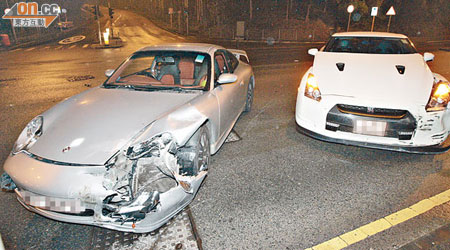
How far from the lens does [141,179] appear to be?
2.29 metres

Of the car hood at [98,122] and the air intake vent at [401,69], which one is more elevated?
the air intake vent at [401,69]

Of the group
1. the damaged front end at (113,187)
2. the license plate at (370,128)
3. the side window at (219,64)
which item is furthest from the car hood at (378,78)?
the damaged front end at (113,187)

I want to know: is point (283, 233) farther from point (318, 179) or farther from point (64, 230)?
point (64, 230)

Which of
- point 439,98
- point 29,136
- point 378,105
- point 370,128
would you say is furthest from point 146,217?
point 439,98

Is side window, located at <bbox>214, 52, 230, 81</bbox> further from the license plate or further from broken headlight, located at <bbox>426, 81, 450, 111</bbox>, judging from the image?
broken headlight, located at <bbox>426, 81, 450, 111</bbox>

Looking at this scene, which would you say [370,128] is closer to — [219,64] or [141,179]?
[219,64]

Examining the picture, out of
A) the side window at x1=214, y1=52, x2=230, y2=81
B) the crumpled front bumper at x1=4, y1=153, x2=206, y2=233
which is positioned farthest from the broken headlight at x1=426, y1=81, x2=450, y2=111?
the crumpled front bumper at x1=4, y1=153, x2=206, y2=233

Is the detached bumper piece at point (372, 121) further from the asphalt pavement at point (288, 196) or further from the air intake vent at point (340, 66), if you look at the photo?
the air intake vent at point (340, 66)

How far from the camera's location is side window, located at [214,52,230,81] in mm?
3829

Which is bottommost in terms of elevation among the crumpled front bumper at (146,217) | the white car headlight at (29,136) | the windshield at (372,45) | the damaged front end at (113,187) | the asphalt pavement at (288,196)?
the asphalt pavement at (288,196)

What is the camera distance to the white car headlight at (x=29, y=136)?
102 inches

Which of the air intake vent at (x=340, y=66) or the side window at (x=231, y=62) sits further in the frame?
the side window at (x=231, y=62)

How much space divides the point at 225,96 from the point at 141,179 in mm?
1771

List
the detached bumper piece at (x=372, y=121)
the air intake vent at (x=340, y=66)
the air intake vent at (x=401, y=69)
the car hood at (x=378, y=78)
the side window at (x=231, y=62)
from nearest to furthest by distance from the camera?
the detached bumper piece at (x=372, y=121), the car hood at (x=378, y=78), the air intake vent at (x=401, y=69), the air intake vent at (x=340, y=66), the side window at (x=231, y=62)
